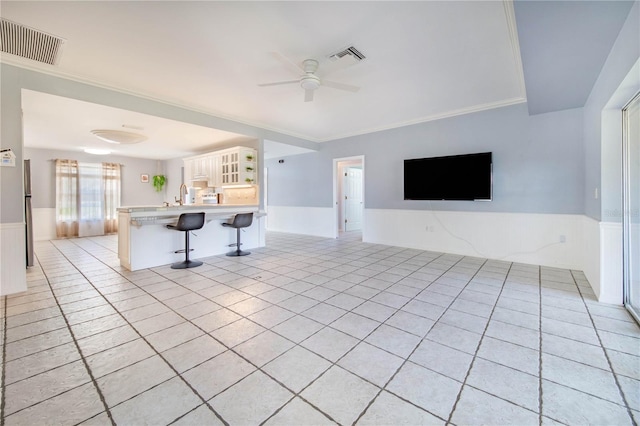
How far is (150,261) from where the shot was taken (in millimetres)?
4203

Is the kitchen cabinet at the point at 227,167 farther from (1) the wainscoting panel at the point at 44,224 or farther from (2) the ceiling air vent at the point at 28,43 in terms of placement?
(1) the wainscoting panel at the point at 44,224

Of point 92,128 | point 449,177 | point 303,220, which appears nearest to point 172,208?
point 92,128

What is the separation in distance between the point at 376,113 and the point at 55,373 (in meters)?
Result: 5.24

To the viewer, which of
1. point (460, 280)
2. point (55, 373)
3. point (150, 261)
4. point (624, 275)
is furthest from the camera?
point (150, 261)

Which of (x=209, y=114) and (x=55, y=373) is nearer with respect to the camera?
(x=55, y=373)

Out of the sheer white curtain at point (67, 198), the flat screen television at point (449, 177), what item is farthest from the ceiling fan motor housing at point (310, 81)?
the sheer white curtain at point (67, 198)

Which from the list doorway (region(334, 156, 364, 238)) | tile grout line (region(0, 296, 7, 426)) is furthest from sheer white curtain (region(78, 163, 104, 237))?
doorway (region(334, 156, 364, 238))

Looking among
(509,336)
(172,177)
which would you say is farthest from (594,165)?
(172,177)

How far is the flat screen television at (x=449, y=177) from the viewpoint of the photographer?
462 cm

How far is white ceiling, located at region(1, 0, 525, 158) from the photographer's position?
232 cm

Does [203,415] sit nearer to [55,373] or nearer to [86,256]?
[55,373]

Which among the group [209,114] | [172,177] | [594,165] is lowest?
[594,165]

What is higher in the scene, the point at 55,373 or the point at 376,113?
the point at 376,113

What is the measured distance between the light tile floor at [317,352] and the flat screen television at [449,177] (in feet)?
5.95
